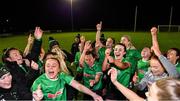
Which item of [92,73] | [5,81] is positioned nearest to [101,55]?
[92,73]

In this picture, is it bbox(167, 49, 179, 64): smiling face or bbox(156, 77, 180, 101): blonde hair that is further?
bbox(167, 49, 179, 64): smiling face

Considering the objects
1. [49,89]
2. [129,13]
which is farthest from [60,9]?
[49,89]

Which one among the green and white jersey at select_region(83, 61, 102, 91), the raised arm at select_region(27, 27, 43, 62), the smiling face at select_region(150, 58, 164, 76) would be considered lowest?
the green and white jersey at select_region(83, 61, 102, 91)

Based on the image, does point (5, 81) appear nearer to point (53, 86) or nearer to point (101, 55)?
point (53, 86)

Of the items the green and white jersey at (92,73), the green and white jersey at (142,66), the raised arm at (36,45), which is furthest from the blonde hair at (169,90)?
the green and white jersey at (142,66)

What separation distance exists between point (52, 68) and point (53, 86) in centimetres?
Answer: 31

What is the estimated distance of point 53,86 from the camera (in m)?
5.80

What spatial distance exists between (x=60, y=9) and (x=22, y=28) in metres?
15.9

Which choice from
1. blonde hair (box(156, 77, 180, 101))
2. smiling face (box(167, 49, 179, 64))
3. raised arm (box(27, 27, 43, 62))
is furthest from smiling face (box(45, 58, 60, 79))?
blonde hair (box(156, 77, 180, 101))

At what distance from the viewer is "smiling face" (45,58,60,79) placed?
575 cm

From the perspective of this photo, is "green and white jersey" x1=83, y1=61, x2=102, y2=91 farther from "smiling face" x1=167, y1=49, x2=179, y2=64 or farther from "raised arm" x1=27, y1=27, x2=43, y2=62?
"smiling face" x1=167, y1=49, x2=179, y2=64

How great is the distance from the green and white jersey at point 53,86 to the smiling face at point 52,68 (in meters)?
0.08

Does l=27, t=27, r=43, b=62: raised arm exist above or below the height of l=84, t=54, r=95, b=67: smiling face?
above

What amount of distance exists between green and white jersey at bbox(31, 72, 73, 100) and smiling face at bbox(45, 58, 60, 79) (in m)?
0.08
